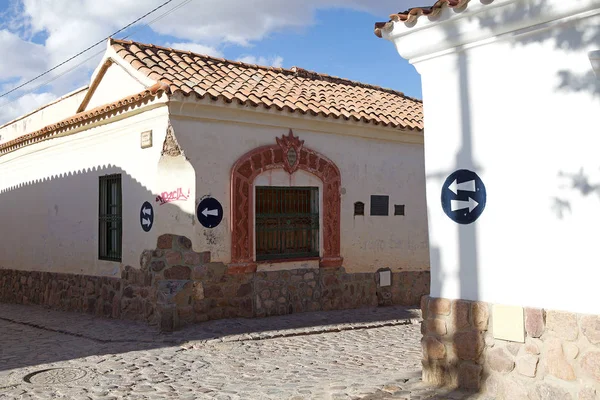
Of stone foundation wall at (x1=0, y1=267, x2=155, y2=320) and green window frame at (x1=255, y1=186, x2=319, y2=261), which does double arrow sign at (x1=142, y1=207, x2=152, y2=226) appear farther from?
green window frame at (x1=255, y1=186, x2=319, y2=261)

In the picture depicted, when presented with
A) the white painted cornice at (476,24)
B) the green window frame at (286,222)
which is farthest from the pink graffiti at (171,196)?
the white painted cornice at (476,24)

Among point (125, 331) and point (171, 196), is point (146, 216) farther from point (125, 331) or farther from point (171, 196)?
point (125, 331)

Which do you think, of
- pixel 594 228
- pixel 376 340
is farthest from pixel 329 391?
pixel 376 340

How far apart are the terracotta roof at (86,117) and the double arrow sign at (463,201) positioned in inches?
196

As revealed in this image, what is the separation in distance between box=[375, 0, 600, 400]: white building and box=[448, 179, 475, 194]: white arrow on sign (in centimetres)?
2

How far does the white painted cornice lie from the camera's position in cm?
480

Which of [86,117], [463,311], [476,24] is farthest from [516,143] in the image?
[86,117]

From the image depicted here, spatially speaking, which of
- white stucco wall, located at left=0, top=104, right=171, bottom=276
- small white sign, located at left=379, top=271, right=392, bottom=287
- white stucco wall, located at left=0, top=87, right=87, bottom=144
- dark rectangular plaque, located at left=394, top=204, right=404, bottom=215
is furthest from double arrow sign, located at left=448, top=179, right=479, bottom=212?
white stucco wall, located at left=0, top=87, right=87, bottom=144

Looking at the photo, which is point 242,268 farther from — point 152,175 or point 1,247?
point 1,247

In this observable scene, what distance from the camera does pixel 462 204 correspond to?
552cm

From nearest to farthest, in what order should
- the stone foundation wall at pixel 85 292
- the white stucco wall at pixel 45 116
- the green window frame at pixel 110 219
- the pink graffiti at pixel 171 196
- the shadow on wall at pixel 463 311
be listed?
the shadow on wall at pixel 463 311
the pink graffiti at pixel 171 196
the stone foundation wall at pixel 85 292
the green window frame at pixel 110 219
the white stucco wall at pixel 45 116

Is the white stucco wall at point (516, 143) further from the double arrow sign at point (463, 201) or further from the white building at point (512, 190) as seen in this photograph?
the double arrow sign at point (463, 201)

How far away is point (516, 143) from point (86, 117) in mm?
8107

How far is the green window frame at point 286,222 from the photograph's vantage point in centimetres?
1046
